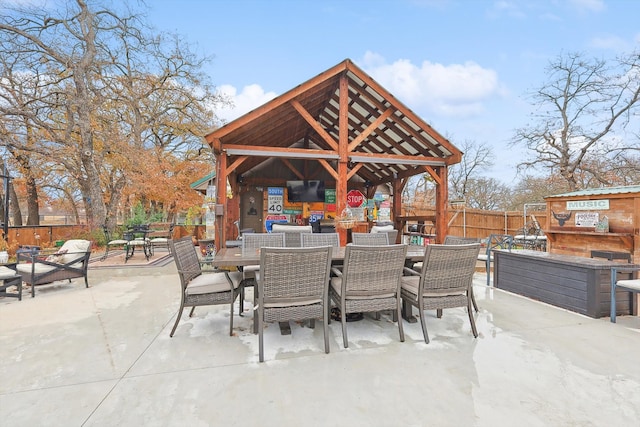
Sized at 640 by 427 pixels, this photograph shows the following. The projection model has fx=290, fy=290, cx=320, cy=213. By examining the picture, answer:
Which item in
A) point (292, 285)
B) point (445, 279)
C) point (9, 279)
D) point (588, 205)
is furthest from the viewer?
point (588, 205)

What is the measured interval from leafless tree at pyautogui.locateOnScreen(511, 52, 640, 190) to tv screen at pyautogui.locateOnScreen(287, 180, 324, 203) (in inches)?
393

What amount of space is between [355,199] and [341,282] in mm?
Result: 7465

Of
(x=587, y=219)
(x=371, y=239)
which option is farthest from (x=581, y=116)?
(x=371, y=239)

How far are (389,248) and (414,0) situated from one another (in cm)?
914

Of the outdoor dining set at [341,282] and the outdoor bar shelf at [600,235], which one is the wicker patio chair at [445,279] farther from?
the outdoor bar shelf at [600,235]

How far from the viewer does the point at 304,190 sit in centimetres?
940

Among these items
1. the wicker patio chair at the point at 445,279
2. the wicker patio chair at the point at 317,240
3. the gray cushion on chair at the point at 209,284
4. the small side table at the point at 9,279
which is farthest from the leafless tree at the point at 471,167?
the small side table at the point at 9,279

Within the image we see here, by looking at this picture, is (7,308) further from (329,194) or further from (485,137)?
(485,137)

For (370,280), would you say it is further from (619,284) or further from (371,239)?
(619,284)

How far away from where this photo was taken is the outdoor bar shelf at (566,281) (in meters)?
3.24

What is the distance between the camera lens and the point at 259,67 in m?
11.0

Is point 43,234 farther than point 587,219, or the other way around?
point 43,234

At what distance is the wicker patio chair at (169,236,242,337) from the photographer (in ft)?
9.05

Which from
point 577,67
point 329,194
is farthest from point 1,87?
point 577,67
